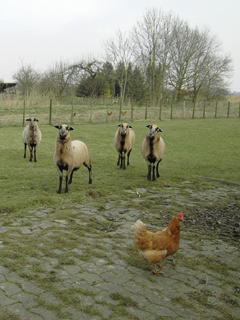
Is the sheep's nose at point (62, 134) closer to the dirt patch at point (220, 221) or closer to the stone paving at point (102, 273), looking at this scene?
the stone paving at point (102, 273)

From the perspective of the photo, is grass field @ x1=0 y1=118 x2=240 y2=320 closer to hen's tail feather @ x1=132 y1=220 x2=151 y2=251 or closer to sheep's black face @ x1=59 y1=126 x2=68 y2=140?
hen's tail feather @ x1=132 y1=220 x2=151 y2=251

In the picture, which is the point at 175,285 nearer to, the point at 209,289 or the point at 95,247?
the point at 209,289

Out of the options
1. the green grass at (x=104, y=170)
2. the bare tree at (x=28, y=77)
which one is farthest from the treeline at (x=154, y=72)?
the green grass at (x=104, y=170)

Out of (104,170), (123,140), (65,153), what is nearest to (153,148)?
(123,140)

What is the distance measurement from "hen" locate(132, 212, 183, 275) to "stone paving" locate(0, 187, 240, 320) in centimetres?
24

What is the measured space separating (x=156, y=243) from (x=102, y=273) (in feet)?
2.50

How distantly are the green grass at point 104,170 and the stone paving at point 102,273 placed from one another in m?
1.42

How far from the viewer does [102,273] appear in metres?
3.94

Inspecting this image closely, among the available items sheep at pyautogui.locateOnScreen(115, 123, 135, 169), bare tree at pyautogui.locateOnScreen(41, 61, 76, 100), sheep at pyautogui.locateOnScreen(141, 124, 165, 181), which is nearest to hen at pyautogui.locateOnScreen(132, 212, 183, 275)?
sheep at pyautogui.locateOnScreen(141, 124, 165, 181)

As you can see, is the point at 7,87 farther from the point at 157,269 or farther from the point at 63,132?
the point at 157,269

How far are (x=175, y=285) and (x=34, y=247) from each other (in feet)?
6.53

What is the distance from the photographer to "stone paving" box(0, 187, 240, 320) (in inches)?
127

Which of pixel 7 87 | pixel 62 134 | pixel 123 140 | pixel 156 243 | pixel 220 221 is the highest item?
pixel 7 87

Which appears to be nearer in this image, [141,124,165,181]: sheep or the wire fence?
[141,124,165,181]: sheep
